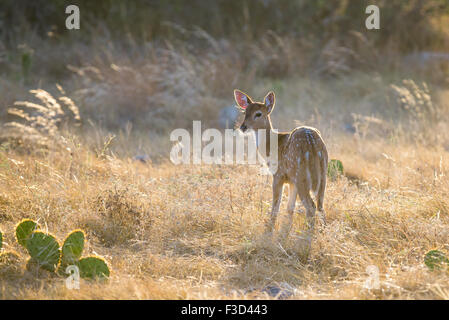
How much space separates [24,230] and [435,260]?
12.1ft

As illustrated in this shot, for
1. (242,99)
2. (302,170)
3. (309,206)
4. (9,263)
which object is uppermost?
(242,99)

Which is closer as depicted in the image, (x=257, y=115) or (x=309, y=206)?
(x=309, y=206)

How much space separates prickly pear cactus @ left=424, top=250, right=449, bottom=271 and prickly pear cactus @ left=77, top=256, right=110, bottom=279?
2.79 metres

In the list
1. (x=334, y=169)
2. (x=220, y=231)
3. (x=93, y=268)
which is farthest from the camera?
(x=334, y=169)

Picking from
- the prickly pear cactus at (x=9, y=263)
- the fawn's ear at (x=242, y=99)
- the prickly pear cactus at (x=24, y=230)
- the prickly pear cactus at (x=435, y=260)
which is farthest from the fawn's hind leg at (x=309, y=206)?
the prickly pear cactus at (x=9, y=263)

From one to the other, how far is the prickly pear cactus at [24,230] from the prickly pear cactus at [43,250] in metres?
0.17

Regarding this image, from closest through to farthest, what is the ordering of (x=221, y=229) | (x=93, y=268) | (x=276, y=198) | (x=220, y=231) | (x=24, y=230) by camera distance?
1. (x=93, y=268)
2. (x=24, y=230)
3. (x=220, y=231)
4. (x=221, y=229)
5. (x=276, y=198)

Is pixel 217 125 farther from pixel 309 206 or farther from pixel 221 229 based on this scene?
pixel 309 206

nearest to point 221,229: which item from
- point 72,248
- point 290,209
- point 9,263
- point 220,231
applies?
point 220,231

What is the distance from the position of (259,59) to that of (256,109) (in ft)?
24.5

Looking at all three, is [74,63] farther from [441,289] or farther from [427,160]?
[441,289]

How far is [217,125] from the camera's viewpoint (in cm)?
1062

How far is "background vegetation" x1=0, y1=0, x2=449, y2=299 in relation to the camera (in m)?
Answer: 4.80

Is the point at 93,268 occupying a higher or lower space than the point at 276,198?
lower
